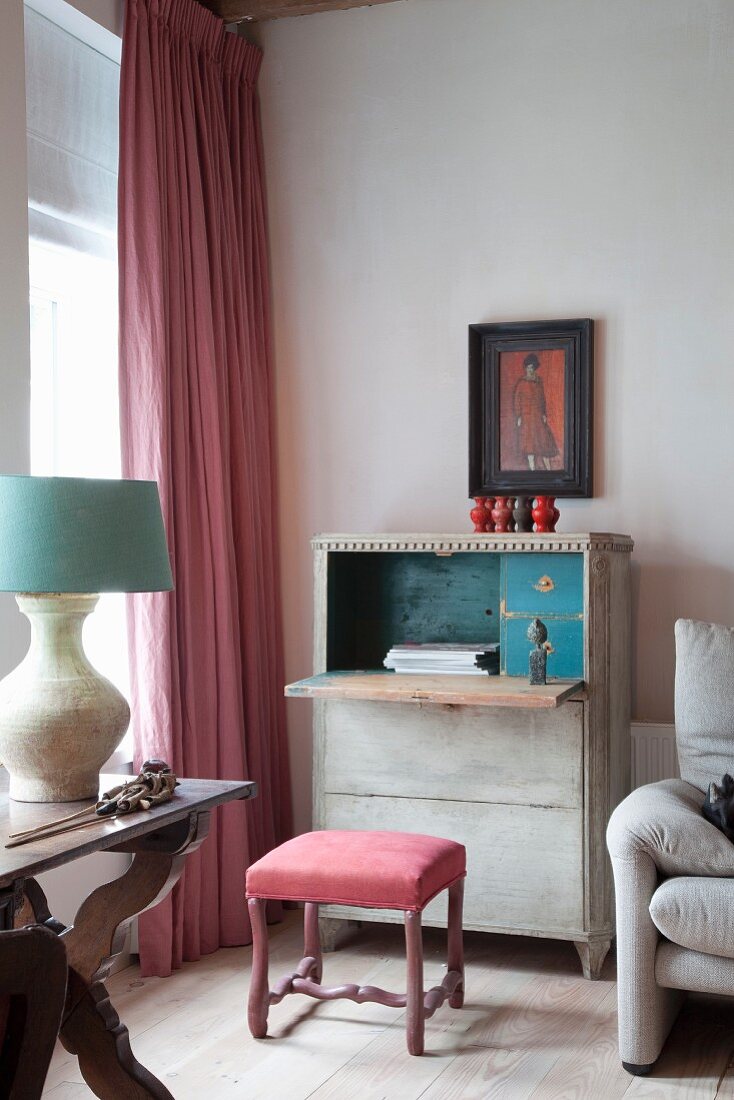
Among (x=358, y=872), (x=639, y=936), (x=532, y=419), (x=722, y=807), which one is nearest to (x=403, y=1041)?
(x=358, y=872)

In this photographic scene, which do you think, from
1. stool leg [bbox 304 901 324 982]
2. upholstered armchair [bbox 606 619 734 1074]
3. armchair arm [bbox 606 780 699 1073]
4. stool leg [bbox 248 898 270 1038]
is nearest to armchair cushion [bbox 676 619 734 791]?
upholstered armchair [bbox 606 619 734 1074]

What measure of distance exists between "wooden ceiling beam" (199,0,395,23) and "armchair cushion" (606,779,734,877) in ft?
8.54

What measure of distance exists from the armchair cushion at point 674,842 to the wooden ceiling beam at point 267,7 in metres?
2.60

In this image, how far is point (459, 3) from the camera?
3760mm

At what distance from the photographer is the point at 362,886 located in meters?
2.70

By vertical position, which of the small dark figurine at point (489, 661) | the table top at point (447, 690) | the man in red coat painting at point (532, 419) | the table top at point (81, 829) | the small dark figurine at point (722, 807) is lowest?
the small dark figurine at point (722, 807)

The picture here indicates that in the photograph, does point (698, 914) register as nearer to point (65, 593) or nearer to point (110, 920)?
point (110, 920)

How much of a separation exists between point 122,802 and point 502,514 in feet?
5.50

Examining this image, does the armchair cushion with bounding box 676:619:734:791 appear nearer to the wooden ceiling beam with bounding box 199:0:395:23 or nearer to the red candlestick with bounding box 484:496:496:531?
the red candlestick with bounding box 484:496:496:531

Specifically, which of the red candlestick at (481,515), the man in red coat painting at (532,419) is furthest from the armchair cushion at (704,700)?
the man in red coat painting at (532,419)

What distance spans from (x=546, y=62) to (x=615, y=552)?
153 cm

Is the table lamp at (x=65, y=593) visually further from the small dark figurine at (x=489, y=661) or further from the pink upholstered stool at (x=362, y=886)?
the small dark figurine at (x=489, y=661)

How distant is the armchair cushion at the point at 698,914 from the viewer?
Result: 253 centimetres

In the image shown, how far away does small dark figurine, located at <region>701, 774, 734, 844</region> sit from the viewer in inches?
107
